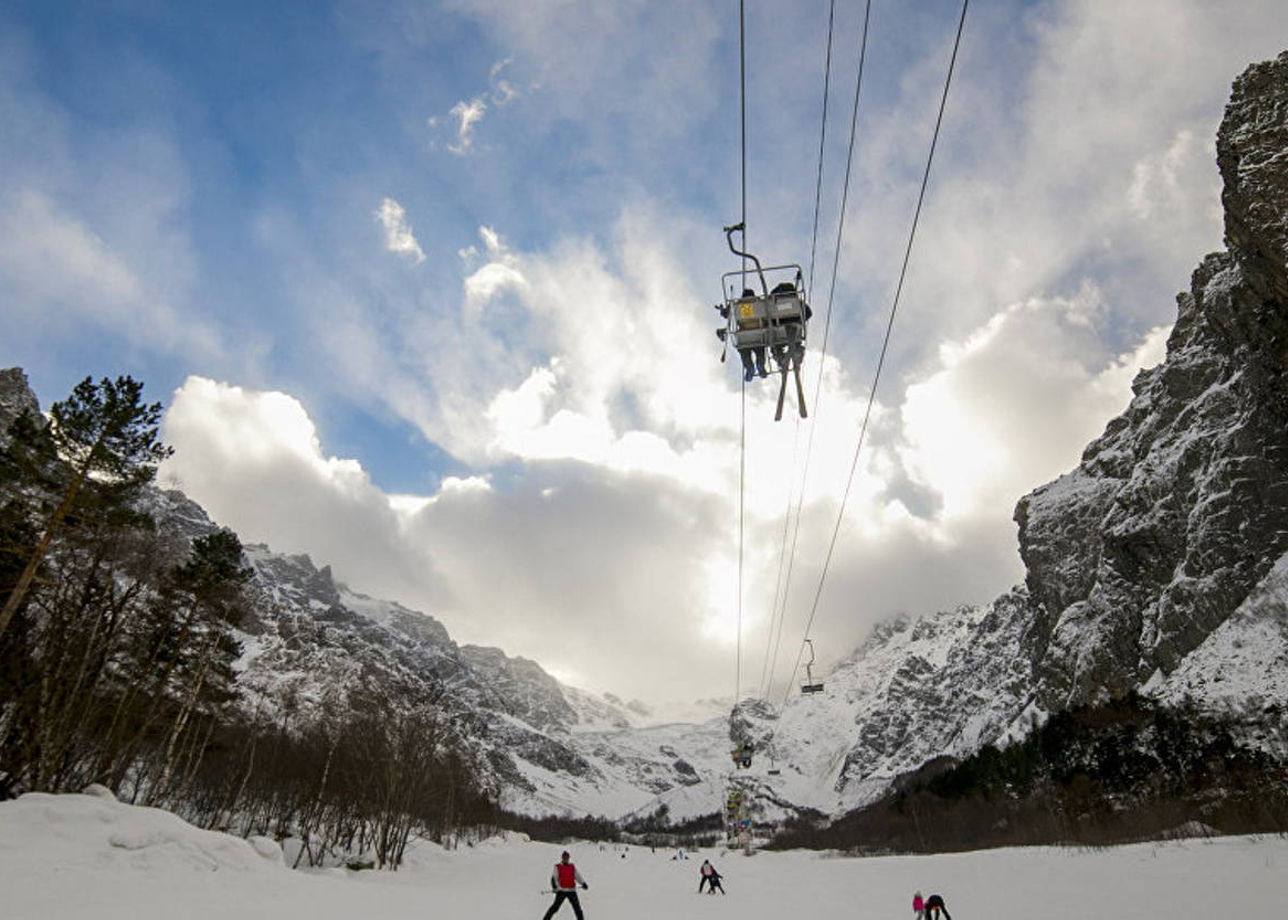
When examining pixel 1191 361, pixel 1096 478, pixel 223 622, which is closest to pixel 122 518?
pixel 223 622

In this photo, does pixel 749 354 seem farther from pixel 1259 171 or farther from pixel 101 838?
pixel 1259 171

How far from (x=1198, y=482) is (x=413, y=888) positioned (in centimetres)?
13600

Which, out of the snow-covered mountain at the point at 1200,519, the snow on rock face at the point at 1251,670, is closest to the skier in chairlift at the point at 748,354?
the snow-covered mountain at the point at 1200,519

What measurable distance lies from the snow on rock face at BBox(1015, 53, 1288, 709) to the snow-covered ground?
76.5 meters

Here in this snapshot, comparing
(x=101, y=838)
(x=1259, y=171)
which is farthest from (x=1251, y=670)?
(x=101, y=838)

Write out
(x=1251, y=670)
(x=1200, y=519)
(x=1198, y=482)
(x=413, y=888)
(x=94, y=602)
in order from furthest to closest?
(x=1198, y=482), (x=1200, y=519), (x=1251, y=670), (x=413, y=888), (x=94, y=602)

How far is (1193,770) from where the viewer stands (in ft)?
238

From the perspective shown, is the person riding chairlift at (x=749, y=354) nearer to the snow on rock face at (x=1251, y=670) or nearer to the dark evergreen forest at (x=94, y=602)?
the dark evergreen forest at (x=94, y=602)

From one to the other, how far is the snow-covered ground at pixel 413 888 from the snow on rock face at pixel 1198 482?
251ft

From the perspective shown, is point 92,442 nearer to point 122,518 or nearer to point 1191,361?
point 122,518

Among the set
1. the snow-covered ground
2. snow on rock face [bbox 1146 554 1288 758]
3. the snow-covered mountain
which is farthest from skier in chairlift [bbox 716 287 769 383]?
snow on rock face [bbox 1146 554 1288 758]

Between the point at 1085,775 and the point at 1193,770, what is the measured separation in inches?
532

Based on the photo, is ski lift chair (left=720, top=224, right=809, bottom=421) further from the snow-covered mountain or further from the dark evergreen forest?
the snow-covered mountain

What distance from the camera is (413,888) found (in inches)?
1238
